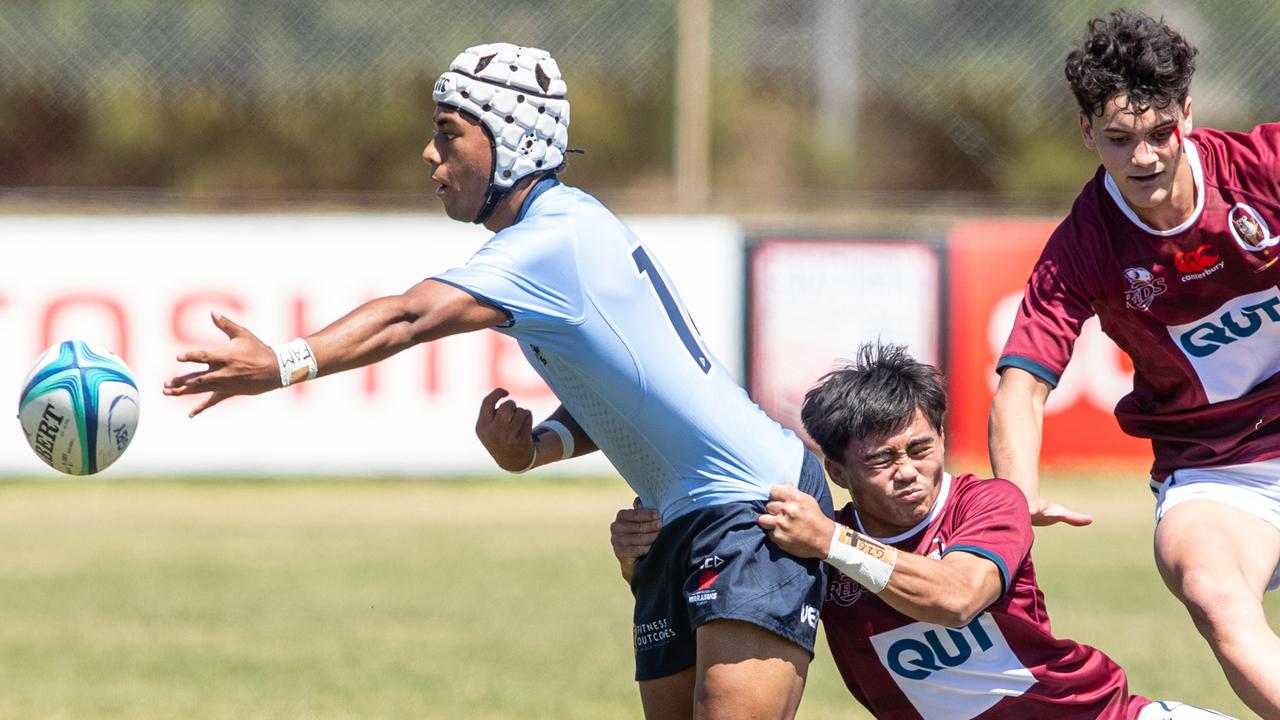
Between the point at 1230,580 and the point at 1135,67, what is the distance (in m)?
1.48

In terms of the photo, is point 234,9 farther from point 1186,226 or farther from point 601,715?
point 1186,226

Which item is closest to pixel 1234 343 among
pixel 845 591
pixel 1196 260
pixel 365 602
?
pixel 1196 260

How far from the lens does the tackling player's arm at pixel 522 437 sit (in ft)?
16.5

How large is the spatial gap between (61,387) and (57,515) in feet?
32.3

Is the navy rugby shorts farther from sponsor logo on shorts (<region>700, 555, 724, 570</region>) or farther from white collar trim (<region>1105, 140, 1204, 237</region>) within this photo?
white collar trim (<region>1105, 140, 1204, 237</region>)

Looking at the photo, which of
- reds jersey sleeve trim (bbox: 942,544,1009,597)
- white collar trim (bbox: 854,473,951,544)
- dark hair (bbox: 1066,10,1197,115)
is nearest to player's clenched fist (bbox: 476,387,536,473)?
white collar trim (bbox: 854,473,951,544)

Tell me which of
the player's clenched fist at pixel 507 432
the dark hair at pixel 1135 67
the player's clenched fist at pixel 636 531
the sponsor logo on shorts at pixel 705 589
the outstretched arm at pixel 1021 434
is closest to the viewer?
the sponsor logo on shorts at pixel 705 589

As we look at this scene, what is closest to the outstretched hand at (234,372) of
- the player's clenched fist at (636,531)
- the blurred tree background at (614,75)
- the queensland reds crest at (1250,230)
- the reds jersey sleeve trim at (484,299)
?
the reds jersey sleeve trim at (484,299)

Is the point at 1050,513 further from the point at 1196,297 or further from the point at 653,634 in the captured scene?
the point at 653,634

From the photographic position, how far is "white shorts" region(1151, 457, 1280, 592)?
5055 mm

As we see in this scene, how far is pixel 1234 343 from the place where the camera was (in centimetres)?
516

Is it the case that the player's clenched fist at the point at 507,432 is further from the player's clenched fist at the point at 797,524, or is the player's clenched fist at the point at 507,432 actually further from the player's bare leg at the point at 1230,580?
the player's bare leg at the point at 1230,580

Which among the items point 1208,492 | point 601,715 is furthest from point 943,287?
point 1208,492

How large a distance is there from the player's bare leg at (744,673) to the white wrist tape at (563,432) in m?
1.00
